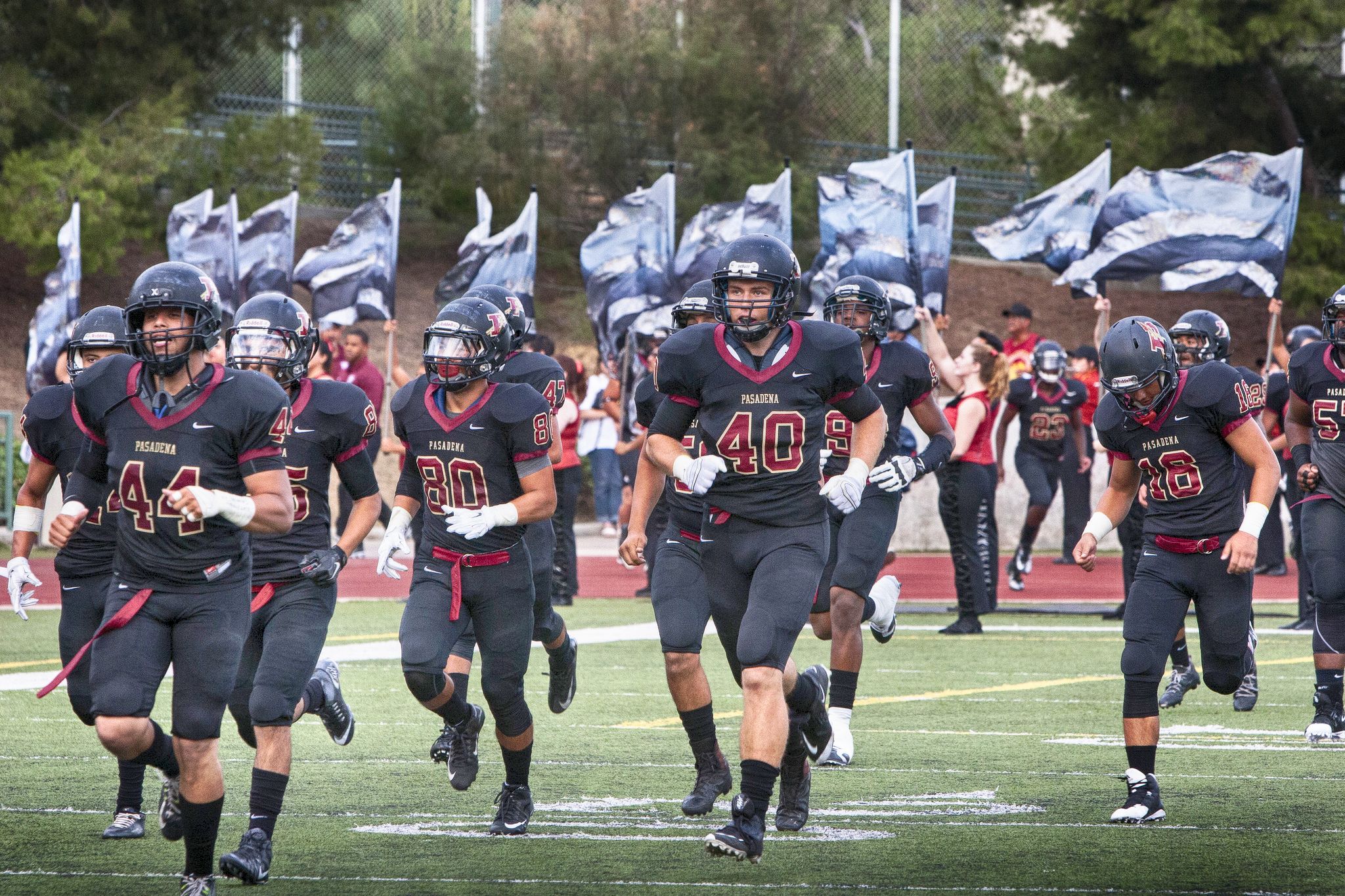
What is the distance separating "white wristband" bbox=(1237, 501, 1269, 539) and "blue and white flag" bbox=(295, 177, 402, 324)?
12.5 meters

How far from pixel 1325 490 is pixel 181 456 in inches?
222

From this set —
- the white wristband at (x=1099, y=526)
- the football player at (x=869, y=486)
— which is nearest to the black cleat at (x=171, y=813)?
the football player at (x=869, y=486)

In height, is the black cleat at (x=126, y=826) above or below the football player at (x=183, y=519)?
below

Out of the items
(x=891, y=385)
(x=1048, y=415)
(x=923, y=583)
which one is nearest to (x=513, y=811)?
(x=891, y=385)

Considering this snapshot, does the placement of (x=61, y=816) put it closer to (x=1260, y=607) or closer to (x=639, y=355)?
(x=639, y=355)

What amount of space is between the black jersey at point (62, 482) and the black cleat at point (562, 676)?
2138 mm

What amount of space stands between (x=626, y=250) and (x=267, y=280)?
368 cm

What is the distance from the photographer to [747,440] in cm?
641

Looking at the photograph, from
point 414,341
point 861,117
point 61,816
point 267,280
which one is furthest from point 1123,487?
point 861,117

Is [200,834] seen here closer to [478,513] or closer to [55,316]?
[478,513]

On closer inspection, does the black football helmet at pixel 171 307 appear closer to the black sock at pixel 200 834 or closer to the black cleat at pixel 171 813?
the black sock at pixel 200 834

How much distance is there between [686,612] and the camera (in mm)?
6996

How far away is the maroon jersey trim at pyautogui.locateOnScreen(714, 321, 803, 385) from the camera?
21.1 feet

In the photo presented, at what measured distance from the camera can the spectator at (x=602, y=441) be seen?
19016 mm
